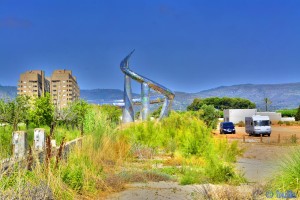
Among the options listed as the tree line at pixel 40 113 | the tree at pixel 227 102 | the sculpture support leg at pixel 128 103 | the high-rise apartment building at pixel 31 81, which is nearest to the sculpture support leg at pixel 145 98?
the sculpture support leg at pixel 128 103

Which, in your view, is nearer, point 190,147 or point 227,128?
point 190,147

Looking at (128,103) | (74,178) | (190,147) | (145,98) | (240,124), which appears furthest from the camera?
(240,124)

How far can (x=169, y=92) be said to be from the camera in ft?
232

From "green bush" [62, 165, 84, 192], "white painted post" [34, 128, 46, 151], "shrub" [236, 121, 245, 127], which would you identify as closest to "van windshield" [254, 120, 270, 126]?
"shrub" [236, 121, 245, 127]

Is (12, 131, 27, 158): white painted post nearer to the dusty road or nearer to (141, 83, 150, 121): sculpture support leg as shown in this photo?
the dusty road

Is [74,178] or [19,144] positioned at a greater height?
[19,144]

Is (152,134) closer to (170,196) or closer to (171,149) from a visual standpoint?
(171,149)

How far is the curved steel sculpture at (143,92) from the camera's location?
6981cm

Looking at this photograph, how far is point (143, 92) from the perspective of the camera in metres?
69.5

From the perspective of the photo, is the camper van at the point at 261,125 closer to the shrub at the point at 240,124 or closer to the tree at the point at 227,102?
the shrub at the point at 240,124

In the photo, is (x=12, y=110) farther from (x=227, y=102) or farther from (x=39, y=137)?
(x=227, y=102)

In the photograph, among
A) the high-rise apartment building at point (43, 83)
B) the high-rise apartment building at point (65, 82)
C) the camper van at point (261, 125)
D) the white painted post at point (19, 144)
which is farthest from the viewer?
the high-rise apartment building at point (65, 82)

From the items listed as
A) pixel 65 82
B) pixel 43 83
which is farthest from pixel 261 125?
pixel 65 82

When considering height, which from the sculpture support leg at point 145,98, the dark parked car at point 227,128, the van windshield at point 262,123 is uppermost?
the sculpture support leg at point 145,98
